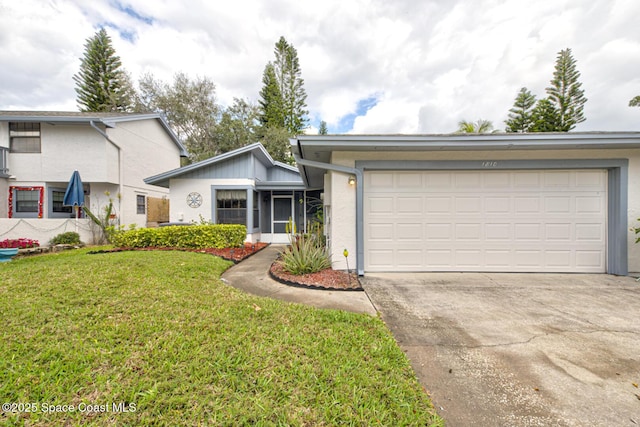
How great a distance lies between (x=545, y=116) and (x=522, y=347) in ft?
70.0

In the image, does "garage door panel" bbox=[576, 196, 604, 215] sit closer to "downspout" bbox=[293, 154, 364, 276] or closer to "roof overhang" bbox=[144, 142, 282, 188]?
"downspout" bbox=[293, 154, 364, 276]

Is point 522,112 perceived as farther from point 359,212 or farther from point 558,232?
point 359,212

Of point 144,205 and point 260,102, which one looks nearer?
point 144,205

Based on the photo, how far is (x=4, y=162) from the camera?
10117mm

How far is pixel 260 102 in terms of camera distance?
23.1m

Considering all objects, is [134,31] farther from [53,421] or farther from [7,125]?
[53,421]

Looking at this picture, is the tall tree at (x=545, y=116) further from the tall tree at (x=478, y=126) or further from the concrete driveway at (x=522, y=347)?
the concrete driveway at (x=522, y=347)

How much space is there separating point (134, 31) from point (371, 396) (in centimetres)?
1675

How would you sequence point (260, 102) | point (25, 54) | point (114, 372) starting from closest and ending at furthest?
point (114, 372) < point (25, 54) < point (260, 102)

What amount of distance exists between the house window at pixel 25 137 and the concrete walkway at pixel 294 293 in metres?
11.6

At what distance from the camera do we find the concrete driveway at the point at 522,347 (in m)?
1.85

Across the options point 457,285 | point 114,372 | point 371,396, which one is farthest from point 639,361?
point 114,372

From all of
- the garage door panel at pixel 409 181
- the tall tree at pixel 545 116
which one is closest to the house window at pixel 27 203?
the garage door panel at pixel 409 181

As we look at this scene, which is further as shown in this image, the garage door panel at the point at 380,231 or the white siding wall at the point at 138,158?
the white siding wall at the point at 138,158
